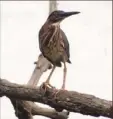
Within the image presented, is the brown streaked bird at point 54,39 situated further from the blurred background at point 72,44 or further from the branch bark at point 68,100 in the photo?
the blurred background at point 72,44

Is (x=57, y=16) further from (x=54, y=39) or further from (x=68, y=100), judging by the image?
(x=68, y=100)

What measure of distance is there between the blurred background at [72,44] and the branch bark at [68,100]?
108 centimetres

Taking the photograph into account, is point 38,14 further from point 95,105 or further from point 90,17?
point 95,105

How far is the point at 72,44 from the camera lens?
3230mm

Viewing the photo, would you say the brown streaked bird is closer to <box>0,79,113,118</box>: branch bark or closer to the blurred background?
<box>0,79,113,118</box>: branch bark

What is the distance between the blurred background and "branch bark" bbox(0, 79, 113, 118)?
1.08 metres

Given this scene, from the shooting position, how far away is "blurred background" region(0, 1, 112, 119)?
3.22 m

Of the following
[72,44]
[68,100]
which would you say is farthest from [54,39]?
[72,44]

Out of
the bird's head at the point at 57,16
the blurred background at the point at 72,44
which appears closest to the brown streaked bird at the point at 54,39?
the bird's head at the point at 57,16

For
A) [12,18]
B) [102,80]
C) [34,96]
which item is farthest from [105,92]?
[34,96]

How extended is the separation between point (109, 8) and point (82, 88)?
0.43 metres

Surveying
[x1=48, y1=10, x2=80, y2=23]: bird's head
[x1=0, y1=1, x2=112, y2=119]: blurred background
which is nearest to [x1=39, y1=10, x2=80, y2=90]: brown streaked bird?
[x1=48, y1=10, x2=80, y2=23]: bird's head

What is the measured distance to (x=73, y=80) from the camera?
3.23 meters

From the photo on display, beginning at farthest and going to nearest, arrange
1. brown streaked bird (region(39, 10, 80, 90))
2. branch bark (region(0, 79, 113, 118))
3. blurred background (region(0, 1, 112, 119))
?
blurred background (region(0, 1, 112, 119)) → brown streaked bird (region(39, 10, 80, 90)) → branch bark (region(0, 79, 113, 118))
